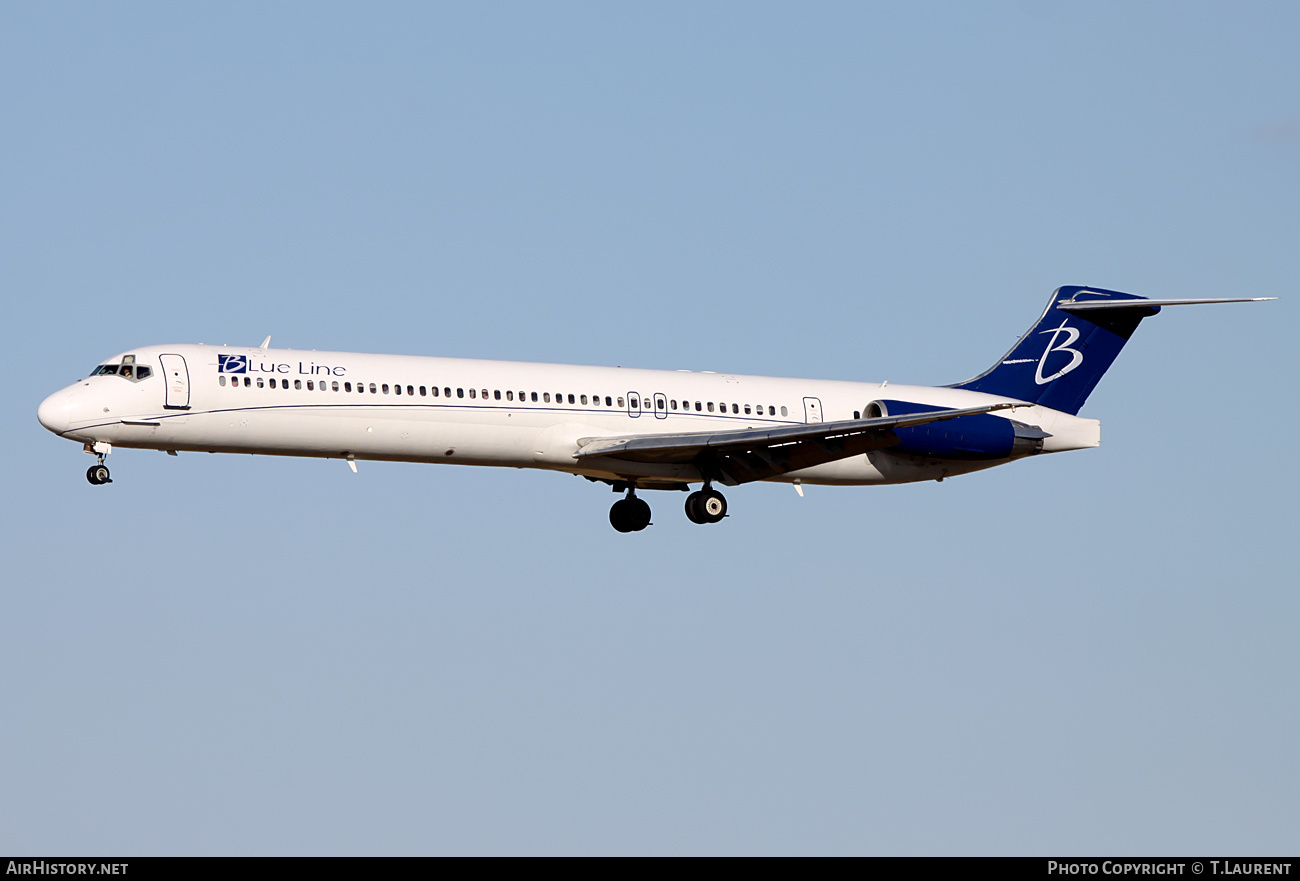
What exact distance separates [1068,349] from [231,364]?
66.7 feet

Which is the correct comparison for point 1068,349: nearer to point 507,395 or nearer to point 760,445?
point 760,445

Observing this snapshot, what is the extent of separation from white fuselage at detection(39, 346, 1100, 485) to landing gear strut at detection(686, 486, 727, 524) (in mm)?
514

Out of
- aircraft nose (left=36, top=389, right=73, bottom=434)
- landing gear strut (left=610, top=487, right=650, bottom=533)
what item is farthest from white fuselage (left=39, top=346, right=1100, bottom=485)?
landing gear strut (left=610, top=487, right=650, bottom=533)

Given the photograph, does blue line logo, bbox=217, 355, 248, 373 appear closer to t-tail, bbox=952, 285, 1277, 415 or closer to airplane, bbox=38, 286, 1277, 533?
airplane, bbox=38, 286, 1277, 533

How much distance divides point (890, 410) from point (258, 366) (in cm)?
1369

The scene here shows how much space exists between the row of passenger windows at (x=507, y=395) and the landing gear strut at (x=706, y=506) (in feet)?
5.90

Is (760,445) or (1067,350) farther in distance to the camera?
(1067,350)

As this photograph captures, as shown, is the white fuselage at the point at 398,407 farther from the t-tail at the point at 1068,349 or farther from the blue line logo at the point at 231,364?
the t-tail at the point at 1068,349

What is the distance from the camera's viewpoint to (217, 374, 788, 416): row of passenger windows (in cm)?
3509

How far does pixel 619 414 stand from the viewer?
1499 inches

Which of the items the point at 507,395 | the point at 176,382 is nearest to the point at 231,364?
the point at 176,382

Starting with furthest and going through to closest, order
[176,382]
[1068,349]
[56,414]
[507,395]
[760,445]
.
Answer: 1. [1068,349]
2. [760,445]
3. [507,395]
4. [176,382]
5. [56,414]

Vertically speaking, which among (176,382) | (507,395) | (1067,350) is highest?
(1067,350)
